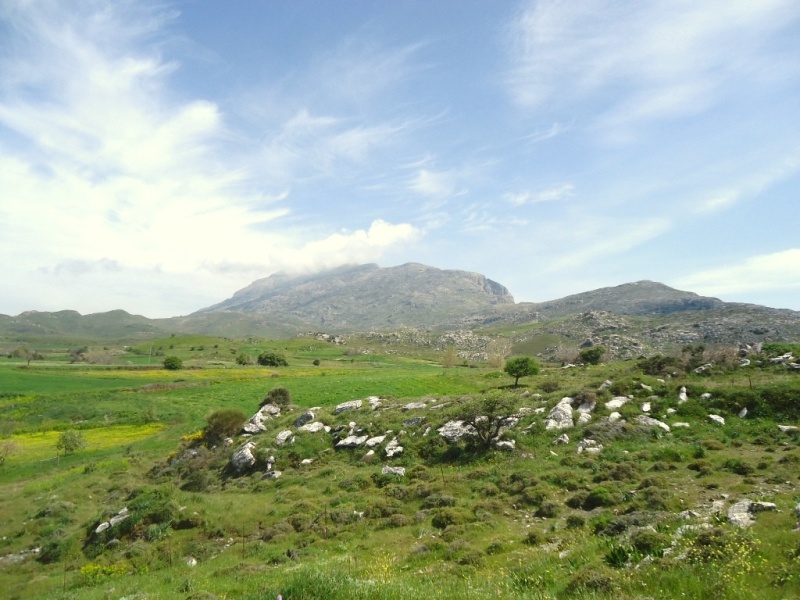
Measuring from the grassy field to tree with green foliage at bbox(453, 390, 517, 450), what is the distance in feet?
3.64

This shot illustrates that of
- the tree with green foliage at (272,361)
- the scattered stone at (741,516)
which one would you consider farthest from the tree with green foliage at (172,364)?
the scattered stone at (741,516)

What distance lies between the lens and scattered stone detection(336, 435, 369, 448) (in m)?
36.2

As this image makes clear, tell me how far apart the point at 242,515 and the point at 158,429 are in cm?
3959

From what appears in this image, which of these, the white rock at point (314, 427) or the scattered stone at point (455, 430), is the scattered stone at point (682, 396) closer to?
the scattered stone at point (455, 430)

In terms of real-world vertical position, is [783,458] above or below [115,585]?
above

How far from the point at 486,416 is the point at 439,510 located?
11.3 m

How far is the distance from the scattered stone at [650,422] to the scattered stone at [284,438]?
2876cm

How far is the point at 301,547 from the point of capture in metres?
20.5

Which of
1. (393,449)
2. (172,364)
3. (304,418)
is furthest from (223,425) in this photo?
(172,364)

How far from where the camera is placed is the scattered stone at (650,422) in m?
28.8

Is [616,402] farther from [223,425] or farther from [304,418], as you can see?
[223,425]

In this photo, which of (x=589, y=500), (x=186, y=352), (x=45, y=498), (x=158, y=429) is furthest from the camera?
(x=186, y=352)

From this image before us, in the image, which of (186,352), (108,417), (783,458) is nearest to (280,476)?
(783,458)

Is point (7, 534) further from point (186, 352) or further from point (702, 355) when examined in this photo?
point (186, 352)
